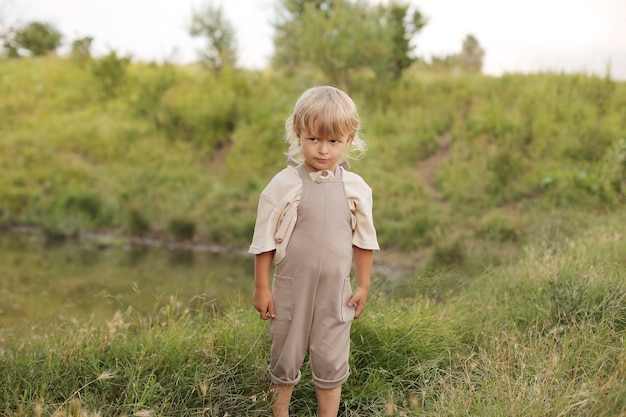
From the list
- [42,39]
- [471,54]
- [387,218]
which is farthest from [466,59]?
[42,39]

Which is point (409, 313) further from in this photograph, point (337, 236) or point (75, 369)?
point (75, 369)

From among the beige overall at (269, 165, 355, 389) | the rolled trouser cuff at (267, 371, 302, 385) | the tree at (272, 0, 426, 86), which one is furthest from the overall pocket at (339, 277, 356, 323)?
the tree at (272, 0, 426, 86)

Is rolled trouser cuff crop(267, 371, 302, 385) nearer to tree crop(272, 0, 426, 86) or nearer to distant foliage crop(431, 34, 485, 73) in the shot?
tree crop(272, 0, 426, 86)

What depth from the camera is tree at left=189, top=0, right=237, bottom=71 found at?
2106 cm

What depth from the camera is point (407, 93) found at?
17.6 meters

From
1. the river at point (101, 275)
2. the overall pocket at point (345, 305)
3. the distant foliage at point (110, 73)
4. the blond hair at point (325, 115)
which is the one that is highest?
the distant foliage at point (110, 73)

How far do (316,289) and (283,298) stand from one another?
0.17 meters

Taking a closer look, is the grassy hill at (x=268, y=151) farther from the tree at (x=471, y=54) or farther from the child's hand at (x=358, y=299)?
the child's hand at (x=358, y=299)

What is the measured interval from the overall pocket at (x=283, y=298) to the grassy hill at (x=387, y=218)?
17.4 inches

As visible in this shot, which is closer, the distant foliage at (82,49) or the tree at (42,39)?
the distant foliage at (82,49)

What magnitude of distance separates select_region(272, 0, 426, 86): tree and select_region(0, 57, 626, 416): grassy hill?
75 cm

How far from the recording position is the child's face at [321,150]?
118 inches

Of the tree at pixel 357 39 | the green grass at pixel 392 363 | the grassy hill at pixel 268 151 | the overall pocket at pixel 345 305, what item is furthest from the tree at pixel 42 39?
the overall pocket at pixel 345 305

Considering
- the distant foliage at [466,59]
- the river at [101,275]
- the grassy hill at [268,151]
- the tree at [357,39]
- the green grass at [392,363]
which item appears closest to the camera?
the green grass at [392,363]
